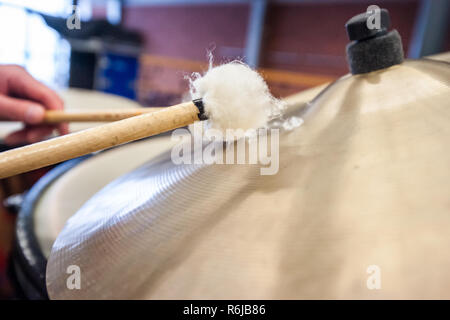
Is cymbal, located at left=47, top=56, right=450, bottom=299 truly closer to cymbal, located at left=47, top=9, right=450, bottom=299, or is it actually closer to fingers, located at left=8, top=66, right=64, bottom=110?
cymbal, located at left=47, top=9, right=450, bottom=299

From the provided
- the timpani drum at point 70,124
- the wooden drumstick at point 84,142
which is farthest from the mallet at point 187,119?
the timpani drum at point 70,124

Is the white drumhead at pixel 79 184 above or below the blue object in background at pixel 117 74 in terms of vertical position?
below

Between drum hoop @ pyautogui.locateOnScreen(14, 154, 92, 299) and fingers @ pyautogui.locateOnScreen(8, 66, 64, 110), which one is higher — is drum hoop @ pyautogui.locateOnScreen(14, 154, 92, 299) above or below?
below

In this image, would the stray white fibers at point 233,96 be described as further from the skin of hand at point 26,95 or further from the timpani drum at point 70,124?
the timpani drum at point 70,124

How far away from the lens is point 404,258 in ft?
0.86

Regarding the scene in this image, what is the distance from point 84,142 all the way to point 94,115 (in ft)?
0.80

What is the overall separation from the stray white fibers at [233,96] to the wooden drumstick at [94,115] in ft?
0.41

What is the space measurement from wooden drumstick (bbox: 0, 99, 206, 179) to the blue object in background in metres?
Result: 4.40

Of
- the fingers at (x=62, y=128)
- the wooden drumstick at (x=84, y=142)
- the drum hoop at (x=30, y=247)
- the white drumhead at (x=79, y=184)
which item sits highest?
the fingers at (x=62, y=128)

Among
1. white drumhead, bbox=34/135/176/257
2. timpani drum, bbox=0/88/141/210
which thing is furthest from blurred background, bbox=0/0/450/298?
white drumhead, bbox=34/135/176/257

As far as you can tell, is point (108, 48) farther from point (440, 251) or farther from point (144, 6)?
point (440, 251)

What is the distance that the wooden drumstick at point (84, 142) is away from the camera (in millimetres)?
334

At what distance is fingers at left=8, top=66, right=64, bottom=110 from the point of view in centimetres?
72

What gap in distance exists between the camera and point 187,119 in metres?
0.38
